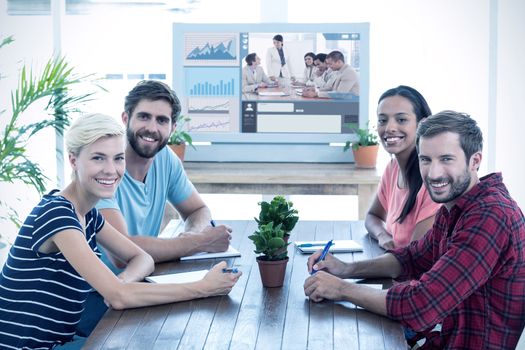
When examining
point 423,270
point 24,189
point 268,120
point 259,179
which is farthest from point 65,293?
point 24,189

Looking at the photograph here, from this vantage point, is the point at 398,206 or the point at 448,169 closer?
the point at 448,169

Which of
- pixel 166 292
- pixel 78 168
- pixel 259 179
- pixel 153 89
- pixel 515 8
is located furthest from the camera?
pixel 515 8

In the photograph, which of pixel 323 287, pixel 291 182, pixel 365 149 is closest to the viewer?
pixel 323 287

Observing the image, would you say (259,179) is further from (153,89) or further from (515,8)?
(515,8)

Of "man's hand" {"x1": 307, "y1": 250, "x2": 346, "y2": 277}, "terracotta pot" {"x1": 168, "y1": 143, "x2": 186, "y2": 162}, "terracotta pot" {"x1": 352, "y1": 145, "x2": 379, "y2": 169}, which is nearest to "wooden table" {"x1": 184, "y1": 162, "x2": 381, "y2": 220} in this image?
"terracotta pot" {"x1": 352, "y1": 145, "x2": 379, "y2": 169}

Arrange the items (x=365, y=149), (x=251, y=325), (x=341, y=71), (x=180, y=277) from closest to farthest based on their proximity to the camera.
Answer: (x=251, y=325), (x=180, y=277), (x=365, y=149), (x=341, y=71)

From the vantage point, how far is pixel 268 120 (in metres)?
5.03

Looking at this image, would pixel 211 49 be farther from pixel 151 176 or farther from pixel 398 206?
pixel 398 206

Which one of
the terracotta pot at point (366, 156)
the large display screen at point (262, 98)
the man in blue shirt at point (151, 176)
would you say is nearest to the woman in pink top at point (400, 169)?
the man in blue shirt at point (151, 176)

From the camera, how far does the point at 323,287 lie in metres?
2.32

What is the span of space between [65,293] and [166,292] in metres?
0.34

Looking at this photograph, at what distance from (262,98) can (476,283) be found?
9.83 feet

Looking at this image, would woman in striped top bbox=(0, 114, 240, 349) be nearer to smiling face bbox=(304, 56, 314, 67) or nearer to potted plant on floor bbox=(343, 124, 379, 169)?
potted plant on floor bbox=(343, 124, 379, 169)

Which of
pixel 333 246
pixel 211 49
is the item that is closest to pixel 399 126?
pixel 333 246
